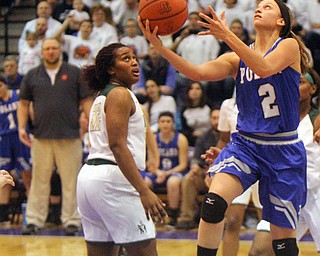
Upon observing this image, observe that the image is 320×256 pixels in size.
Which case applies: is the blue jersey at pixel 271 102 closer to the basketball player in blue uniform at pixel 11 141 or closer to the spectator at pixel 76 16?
the basketball player in blue uniform at pixel 11 141

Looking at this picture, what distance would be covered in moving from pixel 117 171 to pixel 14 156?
5537 mm

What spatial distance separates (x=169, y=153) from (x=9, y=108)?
211 centimetres

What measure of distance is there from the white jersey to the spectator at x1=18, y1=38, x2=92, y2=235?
4.26 metres

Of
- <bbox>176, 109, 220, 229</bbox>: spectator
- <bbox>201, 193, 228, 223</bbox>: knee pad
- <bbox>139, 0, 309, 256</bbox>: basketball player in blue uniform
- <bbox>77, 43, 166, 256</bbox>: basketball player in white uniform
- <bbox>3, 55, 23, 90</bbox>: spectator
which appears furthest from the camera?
<bbox>3, 55, 23, 90</bbox>: spectator

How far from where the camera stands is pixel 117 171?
16.1ft

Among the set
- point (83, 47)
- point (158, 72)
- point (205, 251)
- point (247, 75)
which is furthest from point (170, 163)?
point (205, 251)

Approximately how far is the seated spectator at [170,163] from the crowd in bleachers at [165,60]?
11 mm

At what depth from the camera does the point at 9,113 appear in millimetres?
10227

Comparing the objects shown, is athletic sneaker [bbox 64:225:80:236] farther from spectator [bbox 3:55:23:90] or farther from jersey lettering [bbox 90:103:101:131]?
jersey lettering [bbox 90:103:101:131]

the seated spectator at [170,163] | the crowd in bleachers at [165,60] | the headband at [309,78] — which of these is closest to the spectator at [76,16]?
the crowd in bleachers at [165,60]

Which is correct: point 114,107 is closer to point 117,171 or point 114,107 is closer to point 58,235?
point 117,171

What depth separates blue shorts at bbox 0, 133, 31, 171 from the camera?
33.4 feet

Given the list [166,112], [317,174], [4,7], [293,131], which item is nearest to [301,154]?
[293,131]

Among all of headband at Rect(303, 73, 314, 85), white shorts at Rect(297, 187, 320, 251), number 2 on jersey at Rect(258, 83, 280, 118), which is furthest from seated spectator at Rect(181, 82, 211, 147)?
number 2 on jersey at Rect(258, 83, 280, 118)
